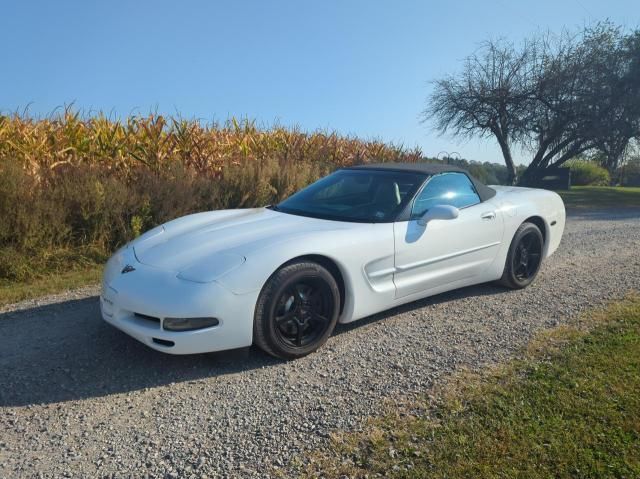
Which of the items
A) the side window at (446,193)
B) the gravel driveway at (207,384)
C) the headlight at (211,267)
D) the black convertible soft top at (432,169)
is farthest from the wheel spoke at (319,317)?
the black convertible soft top at (432,169)

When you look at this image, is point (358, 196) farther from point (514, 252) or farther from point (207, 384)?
point (207, 384)

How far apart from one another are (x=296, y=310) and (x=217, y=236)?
2.70 ft

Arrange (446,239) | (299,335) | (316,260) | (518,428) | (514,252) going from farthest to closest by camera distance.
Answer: (514,252), (446,239), (316,260), (299,335), (518,428)

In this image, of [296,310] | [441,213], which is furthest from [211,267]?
[441,213]

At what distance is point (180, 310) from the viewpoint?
3.06m

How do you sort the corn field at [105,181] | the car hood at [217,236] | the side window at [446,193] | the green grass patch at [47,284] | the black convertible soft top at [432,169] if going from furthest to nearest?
the corn field at [105,181] → the green grass patch at [47,284] → the black convertible soft top at [432,169] → the side window at [446,193] → the car hood at [217,236]

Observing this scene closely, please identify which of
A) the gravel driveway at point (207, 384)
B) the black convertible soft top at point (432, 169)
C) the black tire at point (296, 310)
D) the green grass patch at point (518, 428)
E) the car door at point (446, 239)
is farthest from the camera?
the black convertible soft top at point (432, 169)

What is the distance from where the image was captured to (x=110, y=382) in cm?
310

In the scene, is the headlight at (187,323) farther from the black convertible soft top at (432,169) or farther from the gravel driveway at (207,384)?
the black convertible soft top at (432,169)

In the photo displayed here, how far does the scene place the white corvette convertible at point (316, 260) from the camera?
3.15 m

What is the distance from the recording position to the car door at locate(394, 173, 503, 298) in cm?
404

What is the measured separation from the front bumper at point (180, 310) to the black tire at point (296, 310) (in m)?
0.11

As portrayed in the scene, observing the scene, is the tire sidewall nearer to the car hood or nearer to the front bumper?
the car hood

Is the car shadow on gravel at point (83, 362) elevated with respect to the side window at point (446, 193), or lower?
lower
